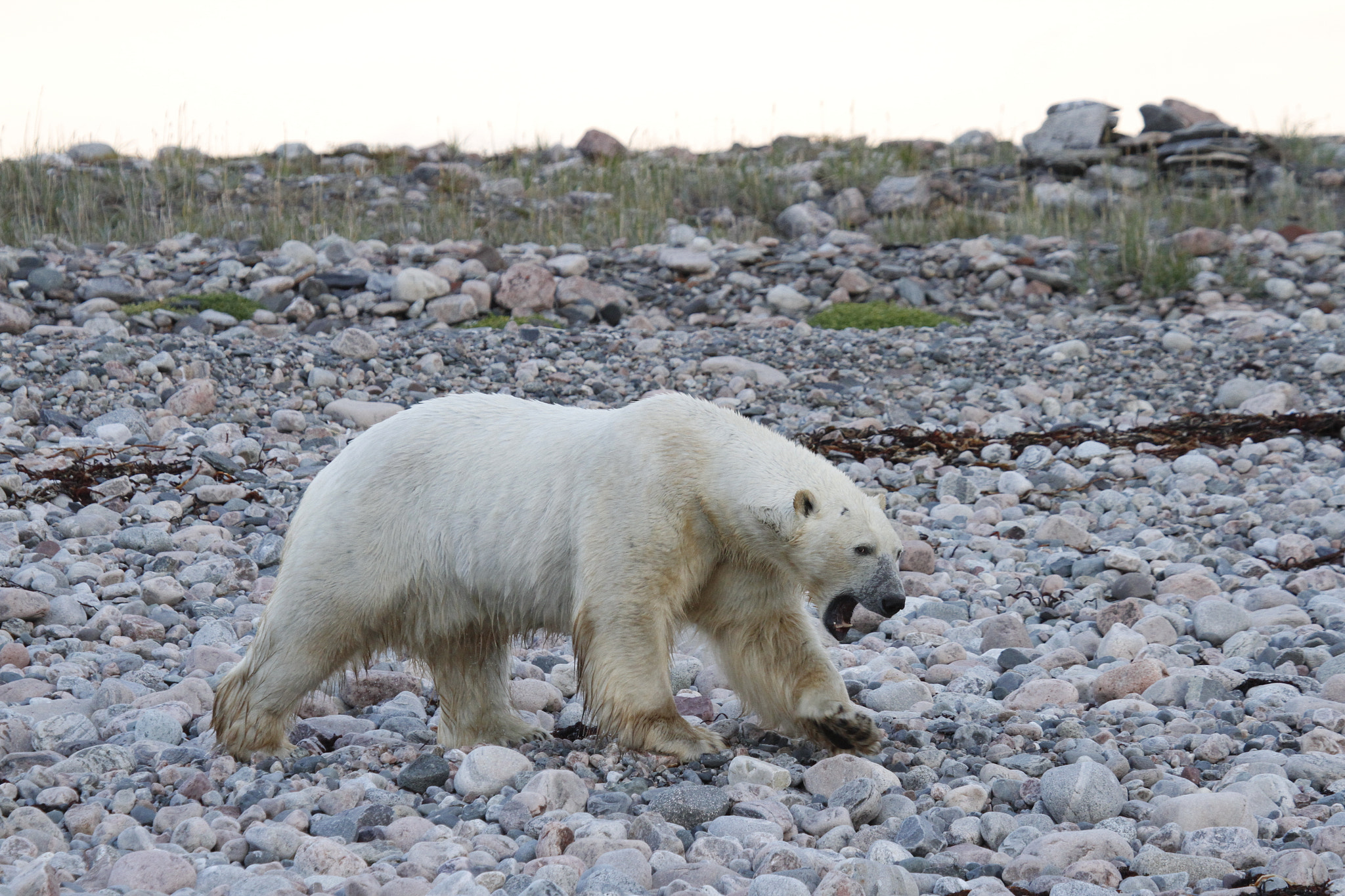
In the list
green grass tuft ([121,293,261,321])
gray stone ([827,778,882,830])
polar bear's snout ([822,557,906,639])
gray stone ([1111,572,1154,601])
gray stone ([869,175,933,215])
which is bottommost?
gray stone ([1111,572,1154,601])

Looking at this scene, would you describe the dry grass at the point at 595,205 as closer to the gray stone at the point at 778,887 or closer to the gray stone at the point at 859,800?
the gray stone at the point at 859,800

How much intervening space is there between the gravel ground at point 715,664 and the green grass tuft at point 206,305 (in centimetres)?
26

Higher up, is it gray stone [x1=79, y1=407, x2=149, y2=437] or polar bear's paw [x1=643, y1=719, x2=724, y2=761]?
gray stone [x1=79, y1=407, x2=149, y2=437]

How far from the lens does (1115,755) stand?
300cm

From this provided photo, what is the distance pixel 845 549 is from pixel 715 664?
27.6 inches

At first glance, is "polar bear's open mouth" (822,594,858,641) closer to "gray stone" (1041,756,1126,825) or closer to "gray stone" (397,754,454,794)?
"gray stone" (1041,756,1126,825)

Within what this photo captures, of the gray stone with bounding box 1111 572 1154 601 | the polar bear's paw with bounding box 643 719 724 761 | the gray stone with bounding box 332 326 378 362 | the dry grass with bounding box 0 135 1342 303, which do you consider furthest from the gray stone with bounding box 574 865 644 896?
the dry grass with bounding box 0 135 1342 303

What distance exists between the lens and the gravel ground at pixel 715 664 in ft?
A: 8.13

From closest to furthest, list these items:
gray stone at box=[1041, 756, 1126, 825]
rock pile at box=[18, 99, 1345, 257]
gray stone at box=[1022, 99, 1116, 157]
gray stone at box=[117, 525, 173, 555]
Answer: gray stone at box=[1041, 756, 1126, 825]
gray stone at box=[117, 525, 173, 555]
rock pile at box=[18, 99, 1345, 257]
gray stone at box=[1022, 99, 1116, 157]

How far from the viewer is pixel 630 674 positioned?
3.15m

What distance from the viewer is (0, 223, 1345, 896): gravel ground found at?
248 cm

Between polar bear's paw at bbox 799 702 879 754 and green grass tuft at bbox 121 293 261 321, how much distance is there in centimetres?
815

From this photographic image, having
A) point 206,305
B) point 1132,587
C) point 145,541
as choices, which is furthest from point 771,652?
point 206,305

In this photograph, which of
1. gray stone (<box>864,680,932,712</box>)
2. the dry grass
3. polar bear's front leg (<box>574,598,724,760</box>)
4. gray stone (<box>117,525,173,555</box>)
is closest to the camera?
polar bear's front leg (<box>574,598,724,760</box>)
